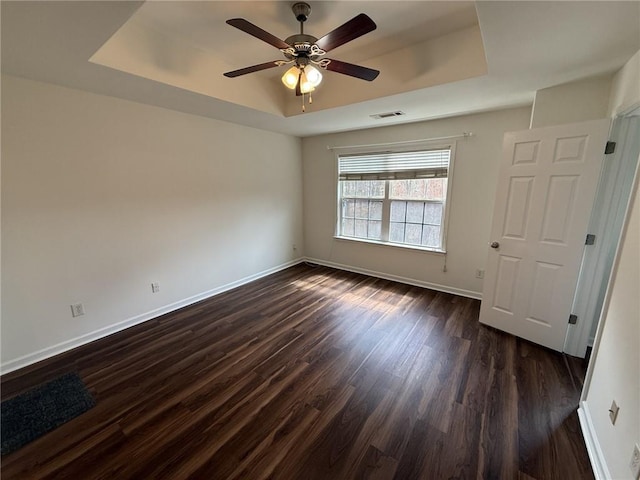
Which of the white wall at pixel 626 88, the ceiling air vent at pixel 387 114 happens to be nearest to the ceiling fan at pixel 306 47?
the ceiling air vent at pixel 387 114

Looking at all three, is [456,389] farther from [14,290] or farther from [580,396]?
[14,290]

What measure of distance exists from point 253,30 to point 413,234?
10.9 feet

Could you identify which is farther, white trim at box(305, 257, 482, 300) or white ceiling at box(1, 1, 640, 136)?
white trim at box(305, 257, 482, 300)

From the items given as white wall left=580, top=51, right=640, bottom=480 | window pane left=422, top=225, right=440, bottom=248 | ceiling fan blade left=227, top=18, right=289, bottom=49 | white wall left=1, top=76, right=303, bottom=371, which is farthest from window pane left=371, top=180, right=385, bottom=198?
ceiling fan blade left=227, top=18, right=289, bottom=49

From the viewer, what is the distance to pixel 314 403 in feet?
6.18

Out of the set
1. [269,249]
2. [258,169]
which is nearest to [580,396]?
[269,249]

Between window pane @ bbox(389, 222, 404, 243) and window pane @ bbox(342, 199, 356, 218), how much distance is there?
76 centimetres

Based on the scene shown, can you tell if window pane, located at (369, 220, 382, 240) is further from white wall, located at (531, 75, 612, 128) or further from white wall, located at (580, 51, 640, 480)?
white wall, located at (580, 51, 640, 480)

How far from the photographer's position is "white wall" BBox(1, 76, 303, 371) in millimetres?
2166

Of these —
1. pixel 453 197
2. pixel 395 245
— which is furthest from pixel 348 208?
pixel 453 197

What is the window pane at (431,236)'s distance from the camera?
3836 mm

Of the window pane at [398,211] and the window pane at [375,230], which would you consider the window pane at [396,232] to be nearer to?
the window pane at [398,211]

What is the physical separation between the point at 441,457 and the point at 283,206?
3932mm

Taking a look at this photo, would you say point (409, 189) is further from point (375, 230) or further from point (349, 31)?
point (349, 31)
